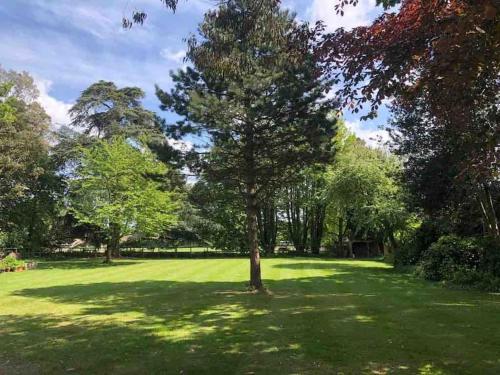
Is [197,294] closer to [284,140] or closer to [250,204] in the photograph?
[250,204]

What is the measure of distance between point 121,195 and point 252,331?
24.3 meters

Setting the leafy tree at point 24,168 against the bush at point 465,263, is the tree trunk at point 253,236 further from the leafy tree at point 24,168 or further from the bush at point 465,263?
the leafy tree at point 24,168

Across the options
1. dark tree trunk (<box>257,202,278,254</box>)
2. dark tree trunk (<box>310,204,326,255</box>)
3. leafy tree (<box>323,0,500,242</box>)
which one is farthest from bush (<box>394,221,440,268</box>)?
dark tree trunk (<box>257,202,278,254</box>)

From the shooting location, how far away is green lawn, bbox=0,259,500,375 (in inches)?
248

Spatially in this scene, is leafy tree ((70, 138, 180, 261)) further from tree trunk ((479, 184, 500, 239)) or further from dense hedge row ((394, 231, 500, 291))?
tree trunk ((479, 184, 500, 239))

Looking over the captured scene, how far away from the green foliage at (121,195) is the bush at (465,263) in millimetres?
17651

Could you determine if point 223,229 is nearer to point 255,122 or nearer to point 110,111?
point 110,111

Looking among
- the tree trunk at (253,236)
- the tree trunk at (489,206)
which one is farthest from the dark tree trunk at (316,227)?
the tree trunk at (253,236)

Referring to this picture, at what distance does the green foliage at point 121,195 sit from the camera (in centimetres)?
3027

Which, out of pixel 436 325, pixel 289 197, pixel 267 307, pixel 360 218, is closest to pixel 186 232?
pixel 289 197

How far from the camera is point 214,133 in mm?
13656

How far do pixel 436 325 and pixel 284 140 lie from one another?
688cm

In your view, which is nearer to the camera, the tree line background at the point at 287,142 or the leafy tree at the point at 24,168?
the tree line background at the point at 287,142

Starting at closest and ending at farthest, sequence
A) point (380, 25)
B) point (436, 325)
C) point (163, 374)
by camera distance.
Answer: point (163, 374) < point (380, 25) < point (436, 325)
